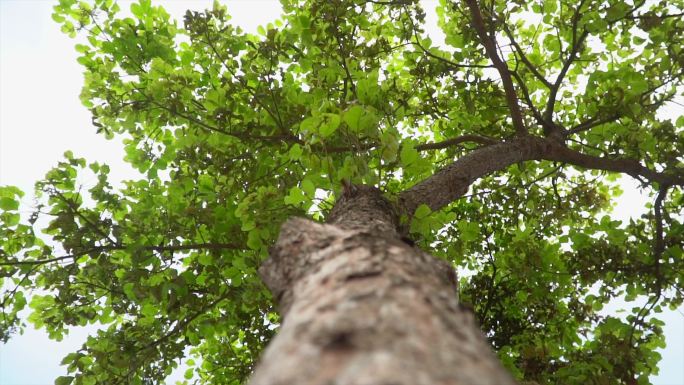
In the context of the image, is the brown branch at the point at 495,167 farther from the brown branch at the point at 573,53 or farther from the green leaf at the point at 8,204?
the green leaf at the point at 8,204

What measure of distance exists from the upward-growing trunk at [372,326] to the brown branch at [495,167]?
4.59 feet

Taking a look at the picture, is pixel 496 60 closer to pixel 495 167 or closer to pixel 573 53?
pixel 573 53

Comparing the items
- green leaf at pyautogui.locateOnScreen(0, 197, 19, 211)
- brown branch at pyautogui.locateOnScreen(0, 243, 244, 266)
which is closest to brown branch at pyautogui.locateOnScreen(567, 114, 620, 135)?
brown branch at pyautogui.locateOnScreen(0, 243, 244, 266)

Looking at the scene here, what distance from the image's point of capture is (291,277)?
1396 mm

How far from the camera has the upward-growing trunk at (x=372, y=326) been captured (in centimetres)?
68

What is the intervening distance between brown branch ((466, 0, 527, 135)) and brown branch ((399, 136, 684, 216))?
18 cm

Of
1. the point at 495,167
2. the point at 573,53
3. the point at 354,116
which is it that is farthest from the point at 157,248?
the point at 573,53

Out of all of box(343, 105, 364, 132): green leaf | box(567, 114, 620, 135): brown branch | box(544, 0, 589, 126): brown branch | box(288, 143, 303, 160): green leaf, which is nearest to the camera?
box(343, 105, 364, 132): green leaf

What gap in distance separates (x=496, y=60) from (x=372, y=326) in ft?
11.6

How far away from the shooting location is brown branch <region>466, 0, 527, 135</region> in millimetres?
3645

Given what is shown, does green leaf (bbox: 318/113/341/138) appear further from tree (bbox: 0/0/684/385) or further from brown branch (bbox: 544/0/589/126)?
brown branch (bbox: 544/0/589/126)

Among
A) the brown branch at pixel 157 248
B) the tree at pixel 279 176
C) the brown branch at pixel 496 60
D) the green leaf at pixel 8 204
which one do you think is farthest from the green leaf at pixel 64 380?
the brown branch at pixel 496 60

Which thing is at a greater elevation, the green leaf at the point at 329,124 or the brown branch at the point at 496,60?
the brown branch at the point at 496,60

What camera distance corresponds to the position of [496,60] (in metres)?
3.78
